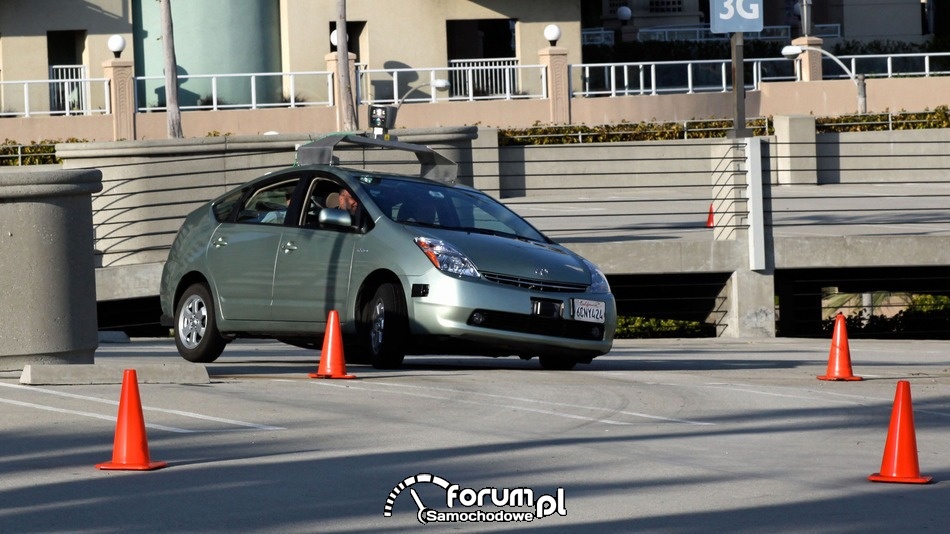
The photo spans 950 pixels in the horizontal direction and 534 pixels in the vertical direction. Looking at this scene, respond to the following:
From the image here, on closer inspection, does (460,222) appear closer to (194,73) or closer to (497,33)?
(194,73)

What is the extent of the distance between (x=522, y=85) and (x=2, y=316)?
102 ft

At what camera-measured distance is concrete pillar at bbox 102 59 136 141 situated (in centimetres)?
3759

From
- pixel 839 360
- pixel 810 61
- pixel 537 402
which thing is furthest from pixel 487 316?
pixel 810 61

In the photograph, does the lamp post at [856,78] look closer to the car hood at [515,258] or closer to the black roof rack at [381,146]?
the black roof rack at [381,146]

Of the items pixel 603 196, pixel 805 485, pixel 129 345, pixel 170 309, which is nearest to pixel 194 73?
pixel 603 196

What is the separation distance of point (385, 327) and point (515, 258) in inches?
42.0

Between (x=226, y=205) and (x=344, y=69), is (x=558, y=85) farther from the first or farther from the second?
(x=226, y=205)

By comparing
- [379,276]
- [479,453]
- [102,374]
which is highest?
[379,276]

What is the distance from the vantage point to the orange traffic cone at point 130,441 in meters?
7.67

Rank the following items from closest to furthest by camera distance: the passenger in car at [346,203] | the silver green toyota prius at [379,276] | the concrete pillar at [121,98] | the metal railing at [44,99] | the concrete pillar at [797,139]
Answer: the silver green toyota prius at [379,276]
the passenger in car at [346,203]
the concrete pillar at [797,139]
the concrete pillar at [121,98]
the metal railing at [44,99]

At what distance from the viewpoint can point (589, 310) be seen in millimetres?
12203

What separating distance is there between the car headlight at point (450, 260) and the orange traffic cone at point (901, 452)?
4.55m

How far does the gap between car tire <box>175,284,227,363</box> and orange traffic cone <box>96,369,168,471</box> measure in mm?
5334

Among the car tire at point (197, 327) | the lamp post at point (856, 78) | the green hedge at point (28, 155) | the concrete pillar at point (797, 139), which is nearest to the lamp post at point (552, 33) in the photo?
the lamp post at point (856, 78)
